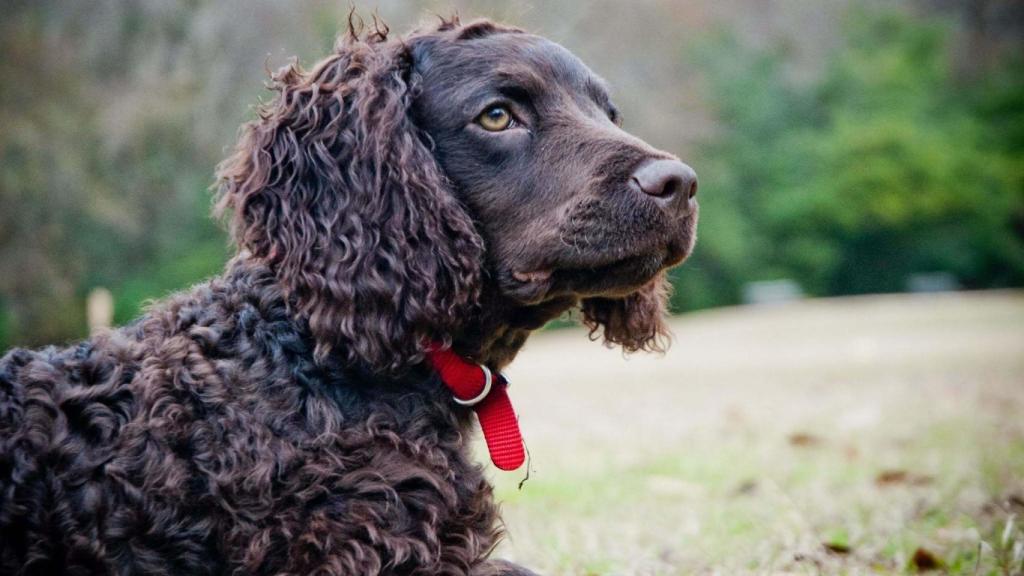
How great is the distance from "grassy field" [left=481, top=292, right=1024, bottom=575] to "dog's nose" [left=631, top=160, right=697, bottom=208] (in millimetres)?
1413

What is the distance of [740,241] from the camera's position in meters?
38.0

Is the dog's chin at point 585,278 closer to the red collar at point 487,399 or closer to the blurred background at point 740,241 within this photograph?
the red collar at point 487,399

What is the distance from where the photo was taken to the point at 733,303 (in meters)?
37.9

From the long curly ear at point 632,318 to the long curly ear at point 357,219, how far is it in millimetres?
883

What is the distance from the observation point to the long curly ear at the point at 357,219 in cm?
285

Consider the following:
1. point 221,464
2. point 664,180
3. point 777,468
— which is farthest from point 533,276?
point 777,468

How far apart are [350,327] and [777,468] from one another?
4.04 m

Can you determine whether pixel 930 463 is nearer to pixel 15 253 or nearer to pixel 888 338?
pixel 888 338

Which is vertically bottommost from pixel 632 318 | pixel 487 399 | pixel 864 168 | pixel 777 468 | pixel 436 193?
pixel 777 468

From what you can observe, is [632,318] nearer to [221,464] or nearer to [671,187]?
[671,187]

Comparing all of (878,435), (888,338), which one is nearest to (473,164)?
(878,435)

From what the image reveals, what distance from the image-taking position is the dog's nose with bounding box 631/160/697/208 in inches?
122

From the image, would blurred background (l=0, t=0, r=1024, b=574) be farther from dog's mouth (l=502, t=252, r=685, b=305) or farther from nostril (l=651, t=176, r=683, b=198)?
nostril (l=651, t=176, r=683, b=198)

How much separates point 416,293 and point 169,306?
31.9 inches
